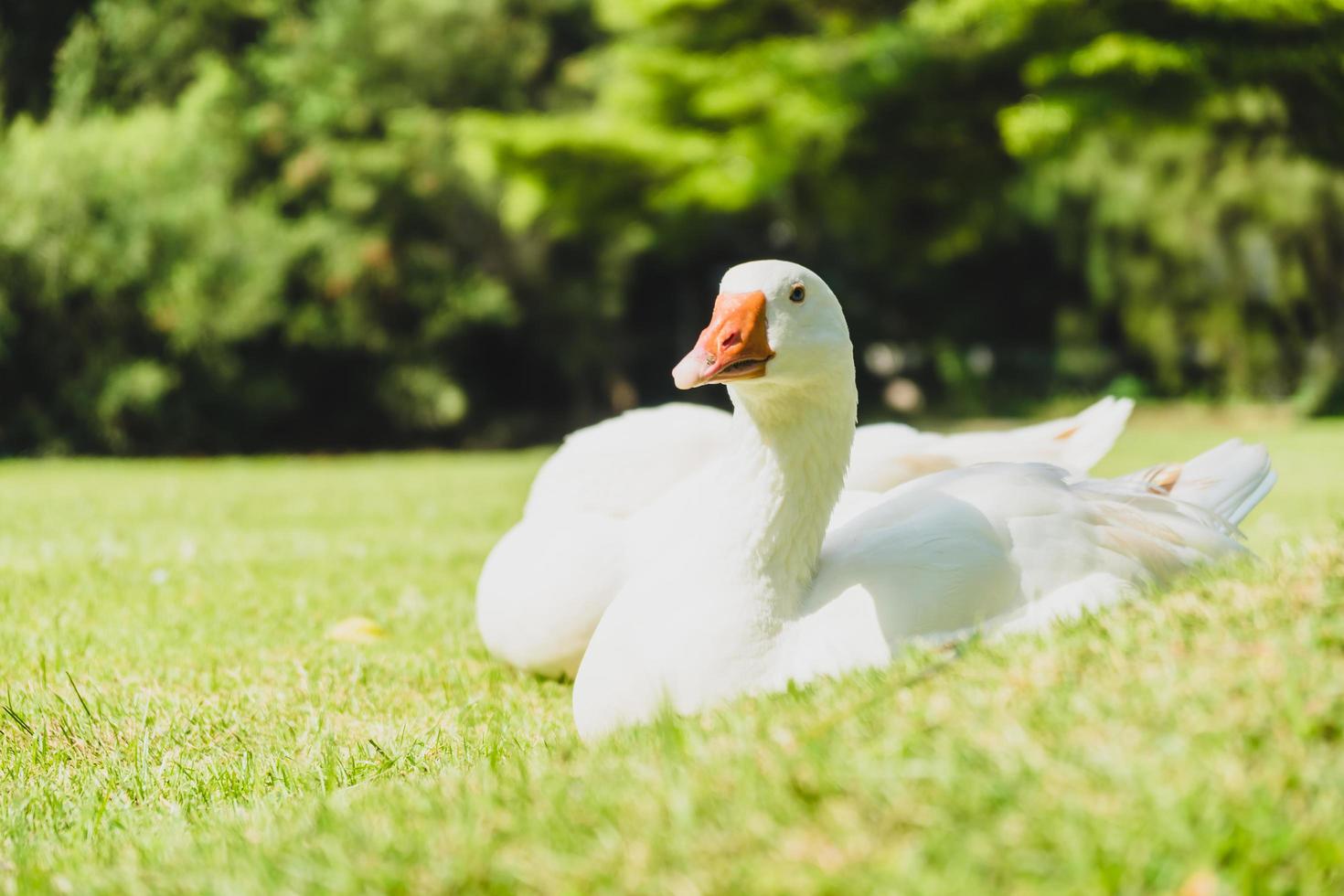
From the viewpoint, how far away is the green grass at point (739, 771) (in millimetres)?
1479

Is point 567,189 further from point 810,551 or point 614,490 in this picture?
point 810,551

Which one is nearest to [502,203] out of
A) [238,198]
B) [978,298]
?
[238,198]

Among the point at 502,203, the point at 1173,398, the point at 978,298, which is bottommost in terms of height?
the point at 1173,398

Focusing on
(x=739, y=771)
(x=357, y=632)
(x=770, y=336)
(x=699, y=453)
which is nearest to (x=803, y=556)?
(x=770, y=336)

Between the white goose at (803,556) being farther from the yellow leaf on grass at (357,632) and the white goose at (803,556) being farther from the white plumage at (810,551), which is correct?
the yellow leaf on grass at (357,632)

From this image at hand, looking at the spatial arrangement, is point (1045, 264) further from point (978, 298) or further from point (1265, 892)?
point (1265, 892)

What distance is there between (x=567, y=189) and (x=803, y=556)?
48.2ft

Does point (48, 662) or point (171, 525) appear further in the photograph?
point (171, 525)

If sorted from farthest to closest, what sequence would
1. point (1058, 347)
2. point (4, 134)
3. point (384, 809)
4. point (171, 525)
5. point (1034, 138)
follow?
point (1058, 347)
point (1034, 138)
point (4, 134)
point (171, 525)
point (384, 809)

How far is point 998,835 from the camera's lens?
1.48 meters

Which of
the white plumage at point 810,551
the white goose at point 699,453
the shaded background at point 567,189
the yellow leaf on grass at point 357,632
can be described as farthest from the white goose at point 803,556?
the shaded background at point 567,189

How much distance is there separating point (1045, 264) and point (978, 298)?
1602 millimetres

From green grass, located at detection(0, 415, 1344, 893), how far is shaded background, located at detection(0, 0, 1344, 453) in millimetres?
10862

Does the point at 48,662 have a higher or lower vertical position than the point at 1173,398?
higher
